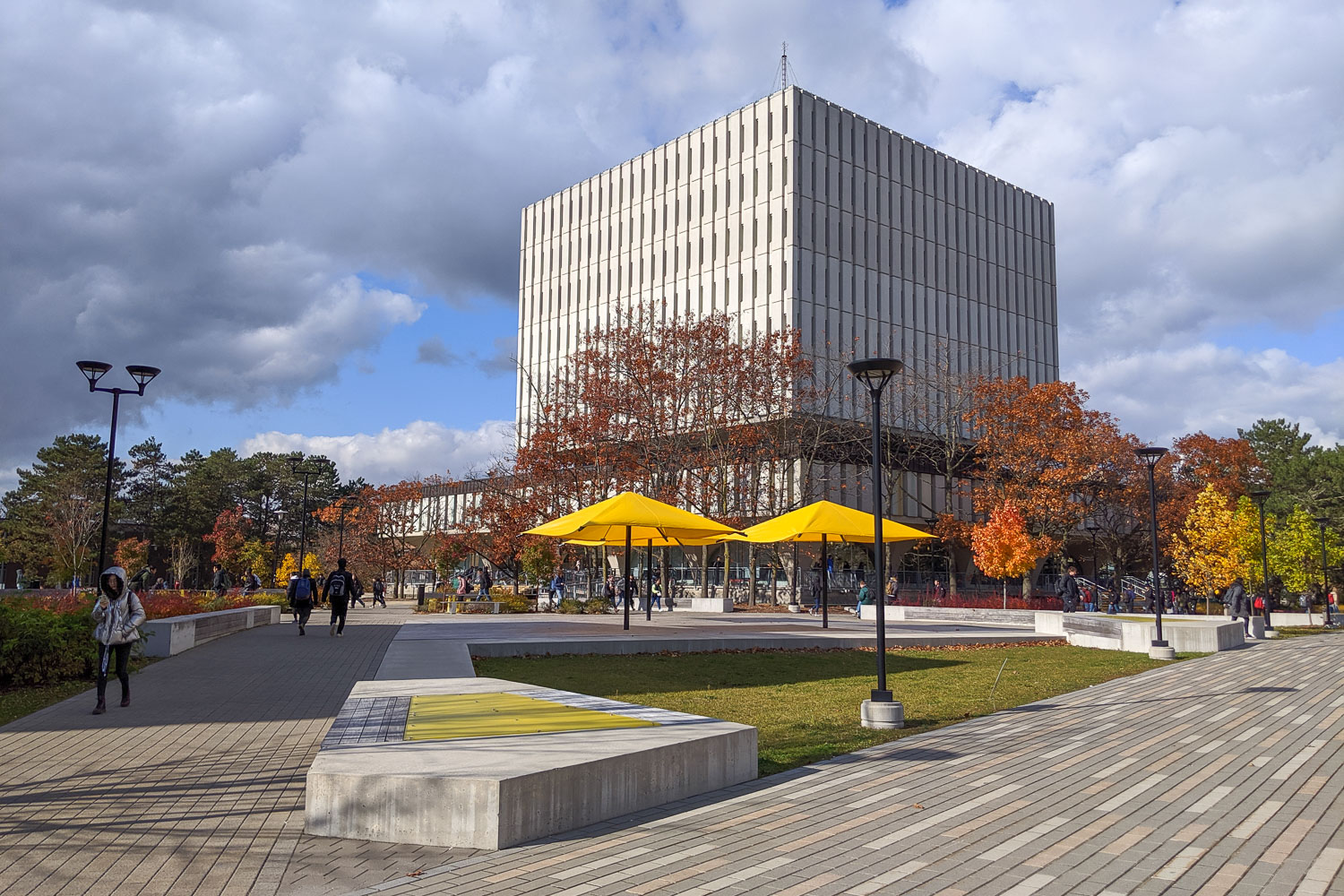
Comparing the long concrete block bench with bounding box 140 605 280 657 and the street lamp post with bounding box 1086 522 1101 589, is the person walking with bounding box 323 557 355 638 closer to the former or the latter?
the long concrete block bench with bounding box 140 605 280 657

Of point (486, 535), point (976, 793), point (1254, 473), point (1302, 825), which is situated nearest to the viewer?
point (1302, 825)

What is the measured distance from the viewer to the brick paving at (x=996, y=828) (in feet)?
15.5

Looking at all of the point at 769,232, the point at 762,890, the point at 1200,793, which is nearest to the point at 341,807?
the point at 762,890

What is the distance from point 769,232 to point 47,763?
4956cm

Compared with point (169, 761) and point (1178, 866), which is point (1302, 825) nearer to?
point (1178, 866)

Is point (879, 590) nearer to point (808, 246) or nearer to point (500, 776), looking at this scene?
point (500, 776)

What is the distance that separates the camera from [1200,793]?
265 inches

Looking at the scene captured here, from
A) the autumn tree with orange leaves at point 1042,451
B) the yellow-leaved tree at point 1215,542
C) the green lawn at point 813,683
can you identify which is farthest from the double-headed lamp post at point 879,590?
the autumn tree with orange leaves at point 1042,451

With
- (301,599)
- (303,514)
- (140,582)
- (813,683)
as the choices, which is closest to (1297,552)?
(813,683)

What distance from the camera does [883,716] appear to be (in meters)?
9.67

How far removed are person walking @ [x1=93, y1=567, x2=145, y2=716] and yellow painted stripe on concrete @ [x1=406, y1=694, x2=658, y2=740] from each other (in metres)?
3.85

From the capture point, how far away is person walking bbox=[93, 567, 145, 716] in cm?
1034

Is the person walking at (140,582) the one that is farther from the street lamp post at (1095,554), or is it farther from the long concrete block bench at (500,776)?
the street lamp post at (1095,554)

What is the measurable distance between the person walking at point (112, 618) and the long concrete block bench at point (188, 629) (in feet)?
10.2
